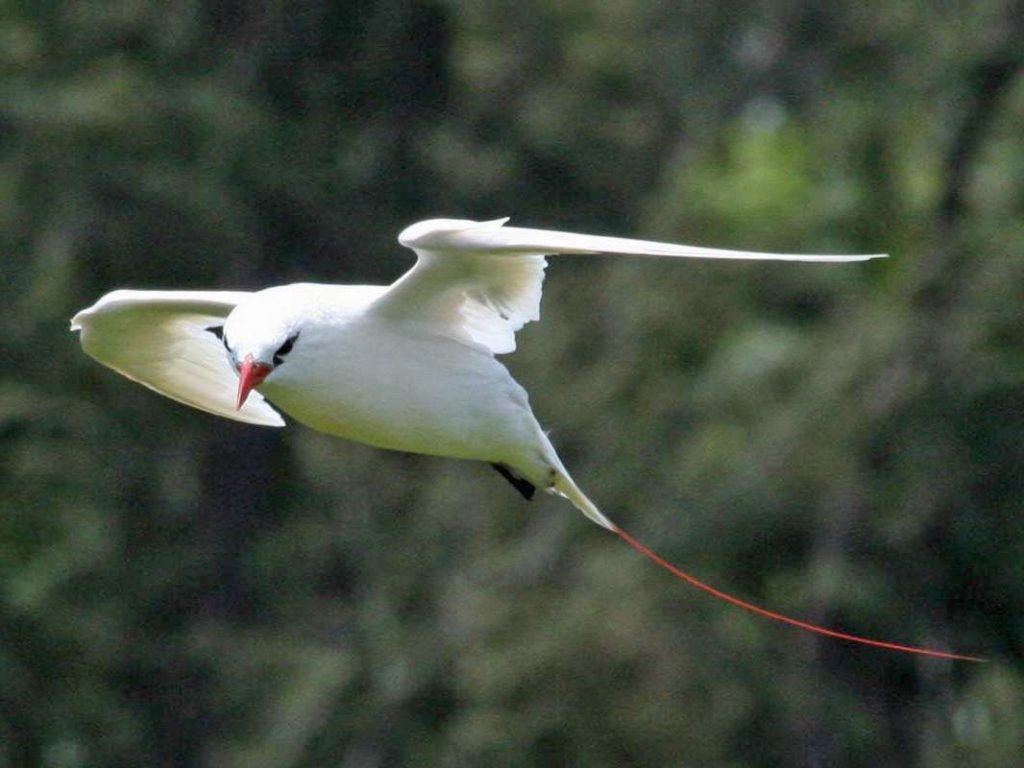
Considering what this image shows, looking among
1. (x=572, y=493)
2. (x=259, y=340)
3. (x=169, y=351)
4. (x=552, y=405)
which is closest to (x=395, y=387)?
(x=259, y=340)

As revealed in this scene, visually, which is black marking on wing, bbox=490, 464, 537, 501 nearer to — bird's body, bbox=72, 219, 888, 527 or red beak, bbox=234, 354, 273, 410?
bird's body, bbox=72, 219, 888, 527

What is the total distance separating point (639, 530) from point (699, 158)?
12.0 feet

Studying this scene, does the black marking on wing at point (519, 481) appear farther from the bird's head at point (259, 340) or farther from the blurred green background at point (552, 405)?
the blurred green background at point (552, 405)

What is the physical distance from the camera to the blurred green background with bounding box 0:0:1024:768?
44.6 ft

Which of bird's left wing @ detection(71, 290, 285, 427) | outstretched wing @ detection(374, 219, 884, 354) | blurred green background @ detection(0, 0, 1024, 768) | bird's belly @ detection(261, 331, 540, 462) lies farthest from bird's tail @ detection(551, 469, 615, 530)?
blurred green background @ detection(0, 0, 1024, 768)

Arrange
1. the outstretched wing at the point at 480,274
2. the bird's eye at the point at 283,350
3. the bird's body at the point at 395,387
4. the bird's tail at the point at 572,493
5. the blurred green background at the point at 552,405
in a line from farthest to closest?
the blurred green background at the point at 552,405
the bird's tail at the point at 572,493
the bird's body at the point at 395,387
the bird's eye at the point at 283,350
the outstretched wing at the point at 480,274

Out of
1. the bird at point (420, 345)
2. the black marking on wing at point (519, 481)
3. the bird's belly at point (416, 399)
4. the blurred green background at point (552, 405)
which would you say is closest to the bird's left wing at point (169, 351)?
the bird at point (420, 345)

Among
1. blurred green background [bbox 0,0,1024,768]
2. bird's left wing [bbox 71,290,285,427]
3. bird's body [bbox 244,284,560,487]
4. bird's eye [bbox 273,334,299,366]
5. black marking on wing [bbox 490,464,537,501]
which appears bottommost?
blurred green background [bbox 0,0,1024,768]

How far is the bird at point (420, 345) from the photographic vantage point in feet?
22.4

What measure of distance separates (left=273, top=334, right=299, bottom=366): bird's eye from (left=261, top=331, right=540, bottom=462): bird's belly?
1.8 inches

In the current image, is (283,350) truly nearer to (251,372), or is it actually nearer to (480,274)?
(251,372)

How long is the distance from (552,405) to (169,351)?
22.2 feet

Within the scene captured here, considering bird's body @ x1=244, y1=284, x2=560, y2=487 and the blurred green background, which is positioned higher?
bird's body @ x1=244, y1=284, x2=560, y2=487

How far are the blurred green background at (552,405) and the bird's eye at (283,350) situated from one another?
21.6 feet
